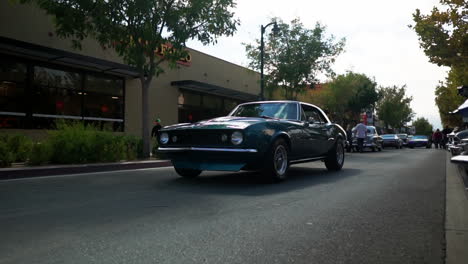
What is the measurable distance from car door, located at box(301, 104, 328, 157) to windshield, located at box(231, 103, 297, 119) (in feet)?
0.98

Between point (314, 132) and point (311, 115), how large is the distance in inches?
18.8

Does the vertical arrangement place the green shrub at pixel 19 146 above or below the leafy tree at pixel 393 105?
below

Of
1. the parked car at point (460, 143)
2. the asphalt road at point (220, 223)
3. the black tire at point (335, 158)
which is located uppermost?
the parked car at point (460, 143)

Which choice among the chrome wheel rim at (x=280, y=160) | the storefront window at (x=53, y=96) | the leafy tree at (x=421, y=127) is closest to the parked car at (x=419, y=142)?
the storefront window at (x=53, y=96)

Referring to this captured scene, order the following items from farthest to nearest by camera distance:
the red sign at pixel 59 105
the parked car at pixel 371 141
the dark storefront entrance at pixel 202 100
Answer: the dark storefront entrance at pixel 202 100 → the parked car at pixel 371 141 → the red sign at pixel 59 105

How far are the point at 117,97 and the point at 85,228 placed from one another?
1662 centimetres

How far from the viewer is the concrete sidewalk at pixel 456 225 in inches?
102

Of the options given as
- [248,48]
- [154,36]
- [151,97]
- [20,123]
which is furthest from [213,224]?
[248,48]

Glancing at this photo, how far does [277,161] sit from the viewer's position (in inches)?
247

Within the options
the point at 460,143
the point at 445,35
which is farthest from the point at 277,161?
the point at 445,35

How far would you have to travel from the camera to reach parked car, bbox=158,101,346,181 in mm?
5727

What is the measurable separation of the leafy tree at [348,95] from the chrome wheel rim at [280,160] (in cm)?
3430

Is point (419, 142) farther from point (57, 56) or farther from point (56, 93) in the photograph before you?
point (57, 56)

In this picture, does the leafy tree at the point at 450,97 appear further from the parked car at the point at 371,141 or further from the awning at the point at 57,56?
the awning at the point at 57,56
